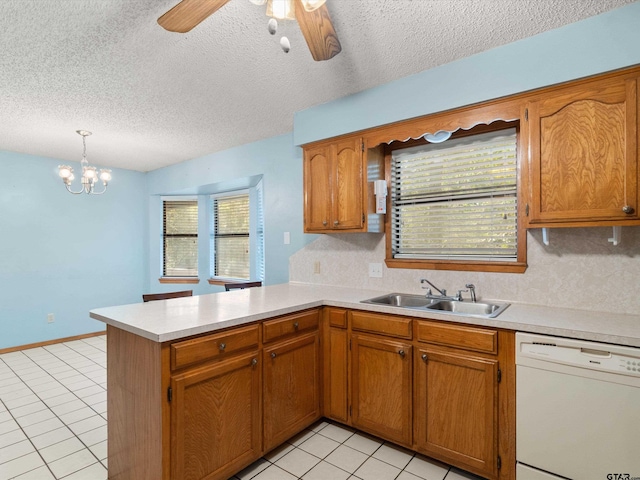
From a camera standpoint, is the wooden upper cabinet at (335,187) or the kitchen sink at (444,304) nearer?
the kitchen sink at (444,304)

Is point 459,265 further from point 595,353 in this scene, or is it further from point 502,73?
point 502,73

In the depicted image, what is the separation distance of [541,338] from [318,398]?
1450mm

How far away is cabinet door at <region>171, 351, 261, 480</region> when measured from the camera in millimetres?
1567

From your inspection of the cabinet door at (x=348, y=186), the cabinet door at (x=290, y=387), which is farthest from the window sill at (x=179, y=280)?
the cabinet door at (x=290, y=387)

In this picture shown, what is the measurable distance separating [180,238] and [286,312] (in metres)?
3.75

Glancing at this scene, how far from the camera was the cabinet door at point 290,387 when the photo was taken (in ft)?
6.57

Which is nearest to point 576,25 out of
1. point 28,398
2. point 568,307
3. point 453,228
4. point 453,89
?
point 453,89

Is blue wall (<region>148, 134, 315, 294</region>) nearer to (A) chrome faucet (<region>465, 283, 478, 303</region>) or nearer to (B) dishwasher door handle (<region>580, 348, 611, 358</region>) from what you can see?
(A) chrome faucet (<region>465, 283, 478, 303</region>)

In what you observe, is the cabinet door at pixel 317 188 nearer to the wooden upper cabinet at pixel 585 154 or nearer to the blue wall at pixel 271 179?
the blue wall at pixel 271 179

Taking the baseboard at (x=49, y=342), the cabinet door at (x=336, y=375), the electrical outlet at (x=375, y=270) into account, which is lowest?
the baseboard at (x=49, y=342)

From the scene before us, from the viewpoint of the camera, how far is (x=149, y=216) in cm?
527

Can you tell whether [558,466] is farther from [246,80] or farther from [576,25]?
[246,80]

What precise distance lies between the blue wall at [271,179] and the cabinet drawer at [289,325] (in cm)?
107

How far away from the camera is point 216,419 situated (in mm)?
1713
